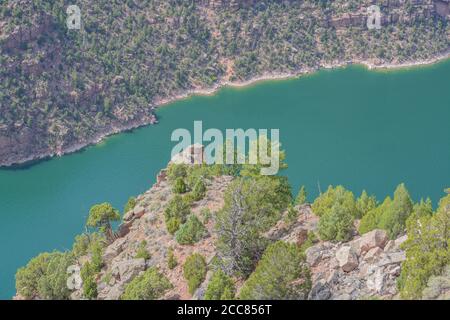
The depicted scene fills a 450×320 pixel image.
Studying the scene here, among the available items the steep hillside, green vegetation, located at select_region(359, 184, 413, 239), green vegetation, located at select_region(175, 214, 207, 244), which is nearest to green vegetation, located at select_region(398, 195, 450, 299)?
the steep hillside

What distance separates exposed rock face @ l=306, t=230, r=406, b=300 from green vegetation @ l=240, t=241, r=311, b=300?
3.29 feet

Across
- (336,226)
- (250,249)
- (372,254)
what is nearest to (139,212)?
(250,249)

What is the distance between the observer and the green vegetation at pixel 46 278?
43.7m

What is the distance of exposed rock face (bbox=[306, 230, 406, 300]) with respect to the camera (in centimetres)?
3055

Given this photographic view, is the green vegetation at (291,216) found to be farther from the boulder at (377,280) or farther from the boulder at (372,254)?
the boulder at (377,280)

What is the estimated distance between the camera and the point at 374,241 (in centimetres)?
3416

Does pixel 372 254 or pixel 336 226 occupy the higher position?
pixel 336 226

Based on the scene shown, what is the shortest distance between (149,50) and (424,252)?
105 metres

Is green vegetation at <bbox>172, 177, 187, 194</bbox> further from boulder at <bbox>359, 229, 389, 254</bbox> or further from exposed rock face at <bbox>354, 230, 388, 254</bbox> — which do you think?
boulder at <bbox>359, 229, 389, 254</bbox>

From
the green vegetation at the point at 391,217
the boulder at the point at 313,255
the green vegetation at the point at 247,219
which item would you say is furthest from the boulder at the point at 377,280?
the green vegetation at the point at 247,219

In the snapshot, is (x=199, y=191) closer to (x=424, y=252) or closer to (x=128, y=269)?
(x=128, y=269)

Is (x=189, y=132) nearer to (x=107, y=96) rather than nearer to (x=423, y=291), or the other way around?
(x=107, y=96)

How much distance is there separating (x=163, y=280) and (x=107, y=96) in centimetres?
8310

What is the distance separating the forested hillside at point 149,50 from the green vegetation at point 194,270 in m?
72.5
